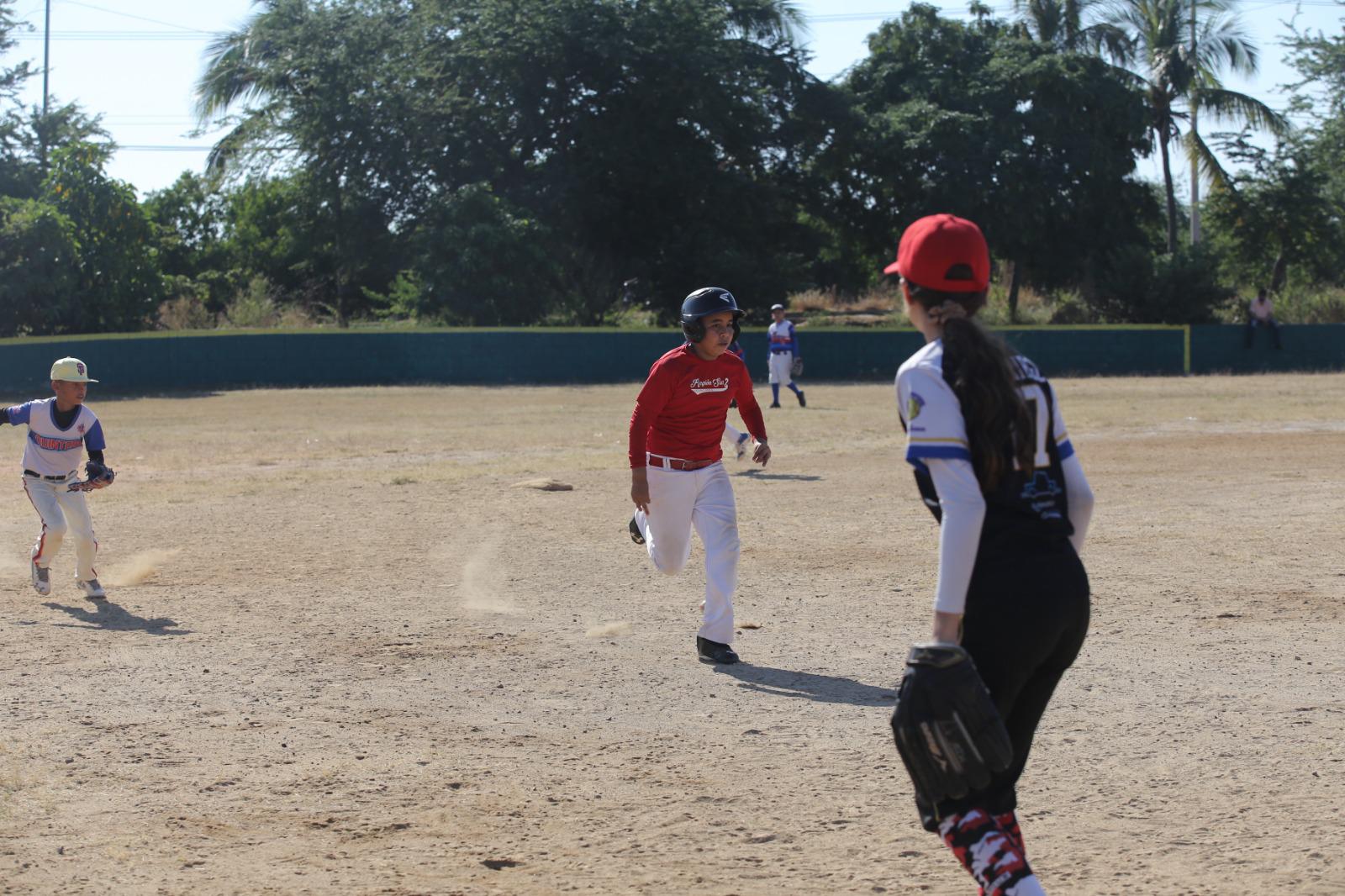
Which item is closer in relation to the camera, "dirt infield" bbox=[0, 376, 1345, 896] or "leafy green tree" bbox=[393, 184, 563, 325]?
"dirt infield" bbox=[0, 376, 1345, 896]

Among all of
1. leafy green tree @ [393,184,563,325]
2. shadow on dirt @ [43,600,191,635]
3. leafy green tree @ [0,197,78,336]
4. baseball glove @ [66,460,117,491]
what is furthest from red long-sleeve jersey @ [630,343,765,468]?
leafy green tree @ [393,184,563,325]

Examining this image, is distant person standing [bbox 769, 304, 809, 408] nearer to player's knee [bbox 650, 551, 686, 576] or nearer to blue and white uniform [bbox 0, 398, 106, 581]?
blue and white uniform [bbox 0, 398, 106, 581]

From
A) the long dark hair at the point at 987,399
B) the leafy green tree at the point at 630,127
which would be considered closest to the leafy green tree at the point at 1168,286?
the leafy green tree at the point at 630,127

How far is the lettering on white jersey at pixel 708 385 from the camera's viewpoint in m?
7.29

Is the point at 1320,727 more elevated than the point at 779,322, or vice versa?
the point at 779,322

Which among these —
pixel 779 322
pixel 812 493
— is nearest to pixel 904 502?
pixel 812 493

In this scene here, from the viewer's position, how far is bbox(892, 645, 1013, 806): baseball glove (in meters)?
3.10

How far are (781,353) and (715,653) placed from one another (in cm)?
1814

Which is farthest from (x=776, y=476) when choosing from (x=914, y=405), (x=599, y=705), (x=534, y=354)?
(x=534, y=354)

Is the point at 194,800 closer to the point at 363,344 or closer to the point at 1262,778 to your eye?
the point at 1262,778

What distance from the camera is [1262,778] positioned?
5.09 metres

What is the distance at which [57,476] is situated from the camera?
29.9 ft

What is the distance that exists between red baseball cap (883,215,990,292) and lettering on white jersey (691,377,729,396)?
3982 millimetres

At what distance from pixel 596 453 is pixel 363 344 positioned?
17839mm
